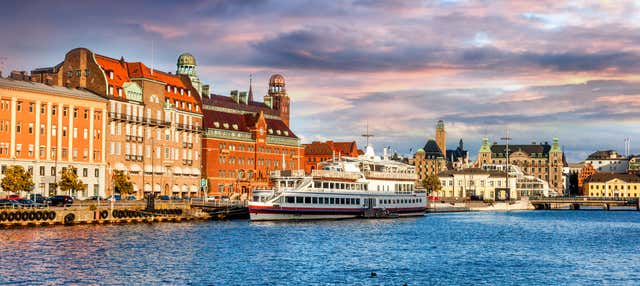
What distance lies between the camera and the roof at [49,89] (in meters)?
125

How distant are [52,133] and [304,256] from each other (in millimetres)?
69332

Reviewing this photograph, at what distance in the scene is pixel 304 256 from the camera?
7375 centimetres

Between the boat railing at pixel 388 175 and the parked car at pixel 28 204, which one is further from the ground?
the boat railing at pixel 388 175

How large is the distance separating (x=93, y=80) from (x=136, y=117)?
34.1 ft

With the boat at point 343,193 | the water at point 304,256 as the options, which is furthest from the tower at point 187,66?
the water at point 304,256

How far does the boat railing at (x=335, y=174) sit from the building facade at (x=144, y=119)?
34526 millimetres

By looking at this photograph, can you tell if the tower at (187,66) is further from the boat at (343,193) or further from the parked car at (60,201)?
the parked car at (60,201)

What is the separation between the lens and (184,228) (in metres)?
105

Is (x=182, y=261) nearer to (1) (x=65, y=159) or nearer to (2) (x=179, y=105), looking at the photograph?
(1) (x=65, y=159)

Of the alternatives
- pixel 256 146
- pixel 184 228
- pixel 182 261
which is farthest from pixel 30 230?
pixel 256 146

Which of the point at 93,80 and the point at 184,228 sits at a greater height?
the point at 93,80

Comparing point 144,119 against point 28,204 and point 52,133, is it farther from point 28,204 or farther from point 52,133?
point 28,204

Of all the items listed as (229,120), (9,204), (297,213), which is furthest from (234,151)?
(9,204)

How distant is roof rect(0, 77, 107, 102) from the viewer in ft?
411
